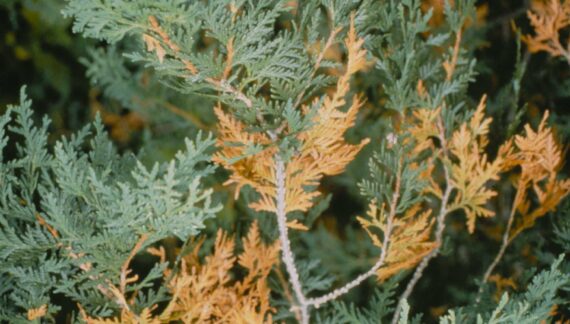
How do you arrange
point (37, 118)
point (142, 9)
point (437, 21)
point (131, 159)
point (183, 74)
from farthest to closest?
point (37, 118) < point (437, 21) < point (131, 159) < point (183, 74) < point (142, 9)

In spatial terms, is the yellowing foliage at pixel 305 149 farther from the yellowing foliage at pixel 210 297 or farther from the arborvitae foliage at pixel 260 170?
the yellowing foliage at pixel 210 297

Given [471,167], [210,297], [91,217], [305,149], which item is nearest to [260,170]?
[305,149]

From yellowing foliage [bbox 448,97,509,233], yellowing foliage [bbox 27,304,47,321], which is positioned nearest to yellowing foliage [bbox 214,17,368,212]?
yellowing foliage [bbox 448,97,509,233]

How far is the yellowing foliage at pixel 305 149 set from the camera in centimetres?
140

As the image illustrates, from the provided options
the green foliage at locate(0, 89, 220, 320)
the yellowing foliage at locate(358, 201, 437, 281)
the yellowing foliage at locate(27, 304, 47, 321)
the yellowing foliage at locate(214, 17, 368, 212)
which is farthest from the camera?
the yellowing foliage at locate(358, 201, 437, 281)

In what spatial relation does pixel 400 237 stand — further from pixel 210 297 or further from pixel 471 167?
pixel 210 297

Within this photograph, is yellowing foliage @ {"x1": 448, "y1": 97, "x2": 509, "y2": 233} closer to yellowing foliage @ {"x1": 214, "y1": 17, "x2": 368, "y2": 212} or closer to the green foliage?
yellowing foliage @ {"x1": 214, "y1": 17, "x2": 368, "y2": 212}

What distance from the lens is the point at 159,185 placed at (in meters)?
1.28

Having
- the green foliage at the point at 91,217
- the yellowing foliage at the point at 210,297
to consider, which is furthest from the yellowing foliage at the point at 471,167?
the green foliage at the point at 91,217

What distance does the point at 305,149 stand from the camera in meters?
1.45

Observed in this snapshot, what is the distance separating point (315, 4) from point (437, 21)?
190 cm

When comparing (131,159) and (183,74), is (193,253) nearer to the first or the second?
(131,159)

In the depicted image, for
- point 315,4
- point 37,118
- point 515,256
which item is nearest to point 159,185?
point 315,4

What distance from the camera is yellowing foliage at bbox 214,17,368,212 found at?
4.60 feet
